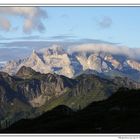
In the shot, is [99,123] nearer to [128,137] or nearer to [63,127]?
[63,127]

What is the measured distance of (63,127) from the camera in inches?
5906

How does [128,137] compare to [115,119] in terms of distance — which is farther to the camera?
[115,119]

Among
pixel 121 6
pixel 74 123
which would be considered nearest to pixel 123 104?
pixel 74 123

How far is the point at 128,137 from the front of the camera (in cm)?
3147

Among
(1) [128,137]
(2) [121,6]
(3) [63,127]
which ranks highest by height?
(2) [121,6]

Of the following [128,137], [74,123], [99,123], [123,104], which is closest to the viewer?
[128,137]

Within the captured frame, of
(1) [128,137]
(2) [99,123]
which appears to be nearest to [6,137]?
(1) [128,137]

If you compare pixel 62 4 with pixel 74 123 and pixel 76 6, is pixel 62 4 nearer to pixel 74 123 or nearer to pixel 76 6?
pixel 76 6

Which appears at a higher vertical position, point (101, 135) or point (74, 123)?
point (101, 135)

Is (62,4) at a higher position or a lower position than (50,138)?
higher

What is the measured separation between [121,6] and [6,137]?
42.0 feet

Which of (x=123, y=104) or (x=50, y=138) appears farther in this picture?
(x=123, y=104)

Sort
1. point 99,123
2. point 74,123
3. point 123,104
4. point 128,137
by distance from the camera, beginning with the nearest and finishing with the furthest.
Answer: point 128,137
point 99,123
point 74,123
point 123,104

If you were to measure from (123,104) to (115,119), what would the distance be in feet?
178
